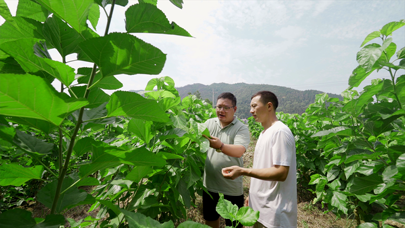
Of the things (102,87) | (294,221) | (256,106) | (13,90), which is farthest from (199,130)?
(294,221)

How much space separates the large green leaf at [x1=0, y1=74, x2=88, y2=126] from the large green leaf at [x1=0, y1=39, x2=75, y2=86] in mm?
109

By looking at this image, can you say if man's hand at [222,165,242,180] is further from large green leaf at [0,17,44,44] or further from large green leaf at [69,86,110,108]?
large green leaf at [0,17,44,44]

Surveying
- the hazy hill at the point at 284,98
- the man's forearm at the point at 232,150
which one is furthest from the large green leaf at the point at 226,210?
the hazy hill at the point at 284,98

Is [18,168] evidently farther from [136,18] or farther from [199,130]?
[199,130]

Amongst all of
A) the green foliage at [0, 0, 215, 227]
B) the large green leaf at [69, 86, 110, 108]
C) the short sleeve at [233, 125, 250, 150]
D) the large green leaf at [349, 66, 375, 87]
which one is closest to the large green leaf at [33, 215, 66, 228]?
the green foliage at [0, 0, 215, 227]

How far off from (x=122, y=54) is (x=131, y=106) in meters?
0.15

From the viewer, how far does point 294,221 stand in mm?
1963

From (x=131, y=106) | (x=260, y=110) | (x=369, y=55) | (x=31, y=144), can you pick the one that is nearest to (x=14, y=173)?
(x=31, y=144)

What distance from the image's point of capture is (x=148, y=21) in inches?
23.1

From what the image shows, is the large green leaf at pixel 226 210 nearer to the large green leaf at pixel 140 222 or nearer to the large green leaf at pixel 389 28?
the large green leaf at pixel 140 222

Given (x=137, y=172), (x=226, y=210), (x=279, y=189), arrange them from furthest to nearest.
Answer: (x=279, y=189) → (x=137, y=172) → (x=226, y=210)

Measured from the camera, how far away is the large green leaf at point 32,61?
0.50 meters

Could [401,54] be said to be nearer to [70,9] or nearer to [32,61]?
[70,9]

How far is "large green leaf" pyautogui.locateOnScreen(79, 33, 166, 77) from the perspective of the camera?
493 mm
